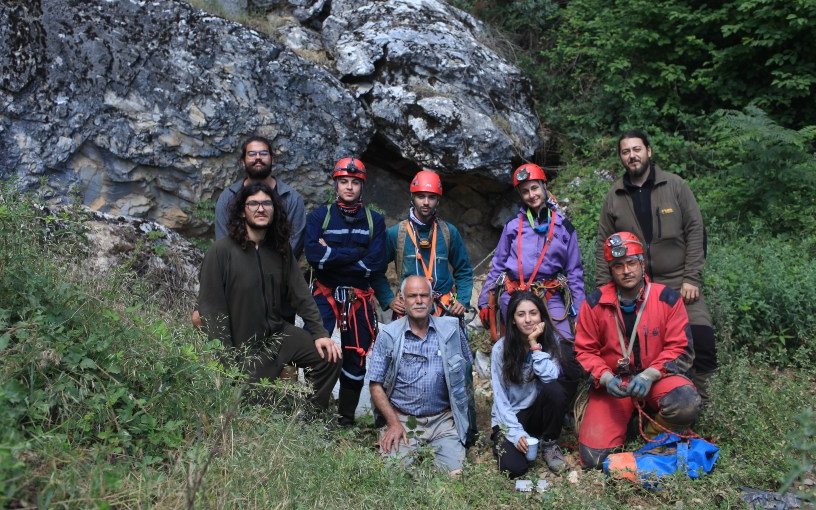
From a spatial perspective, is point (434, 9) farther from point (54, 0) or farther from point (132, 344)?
point (132, 344)

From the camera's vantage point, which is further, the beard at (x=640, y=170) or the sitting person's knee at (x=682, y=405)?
the beard at (x=640, y=170)

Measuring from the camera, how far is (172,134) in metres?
7.14

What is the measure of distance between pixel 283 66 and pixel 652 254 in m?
4.66

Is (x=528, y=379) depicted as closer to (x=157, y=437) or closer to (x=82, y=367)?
(x=157, y=437)

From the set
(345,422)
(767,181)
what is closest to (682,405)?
(345,422)

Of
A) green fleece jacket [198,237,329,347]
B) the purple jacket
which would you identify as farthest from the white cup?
green fleece jacket [198,237,329,347]

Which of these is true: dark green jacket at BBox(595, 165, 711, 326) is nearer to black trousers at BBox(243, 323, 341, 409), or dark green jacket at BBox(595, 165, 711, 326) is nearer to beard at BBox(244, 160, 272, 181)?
black trousers at BBox(243, 323, 341, 409)

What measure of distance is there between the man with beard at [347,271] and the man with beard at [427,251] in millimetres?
213

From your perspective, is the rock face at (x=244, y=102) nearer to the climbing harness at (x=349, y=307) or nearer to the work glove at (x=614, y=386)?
the climbing harness at (x=349, y=307)

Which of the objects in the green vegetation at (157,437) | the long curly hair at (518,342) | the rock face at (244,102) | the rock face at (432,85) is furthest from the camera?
the rock face at (432,85)

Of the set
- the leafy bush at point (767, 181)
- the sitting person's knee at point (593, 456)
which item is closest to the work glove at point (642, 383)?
the sitting person's knee at point (593, 456)

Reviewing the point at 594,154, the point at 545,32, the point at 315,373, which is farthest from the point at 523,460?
the point at 545,32

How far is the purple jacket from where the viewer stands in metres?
5.64

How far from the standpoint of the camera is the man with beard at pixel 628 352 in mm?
4828
